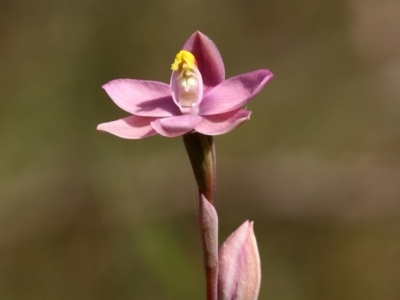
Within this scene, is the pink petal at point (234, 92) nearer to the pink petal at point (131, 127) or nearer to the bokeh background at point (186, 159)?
the pink petal at point (131, 127)

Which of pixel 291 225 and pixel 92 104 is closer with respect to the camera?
pixel 291 225

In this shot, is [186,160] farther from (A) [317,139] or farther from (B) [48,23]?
(B) [48,23]

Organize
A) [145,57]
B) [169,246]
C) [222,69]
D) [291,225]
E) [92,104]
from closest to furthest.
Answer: [222,69]
[169,246]
[291,225]
[92,104]
[145,57]

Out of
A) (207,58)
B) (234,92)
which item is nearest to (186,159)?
(207,58)

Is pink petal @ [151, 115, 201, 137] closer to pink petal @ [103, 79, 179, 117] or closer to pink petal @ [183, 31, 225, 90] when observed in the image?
pink petal @ [103, 79, 179, 117]

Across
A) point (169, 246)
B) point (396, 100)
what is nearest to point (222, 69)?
point (169, 246)

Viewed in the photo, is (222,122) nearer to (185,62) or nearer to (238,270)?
(185,62)
